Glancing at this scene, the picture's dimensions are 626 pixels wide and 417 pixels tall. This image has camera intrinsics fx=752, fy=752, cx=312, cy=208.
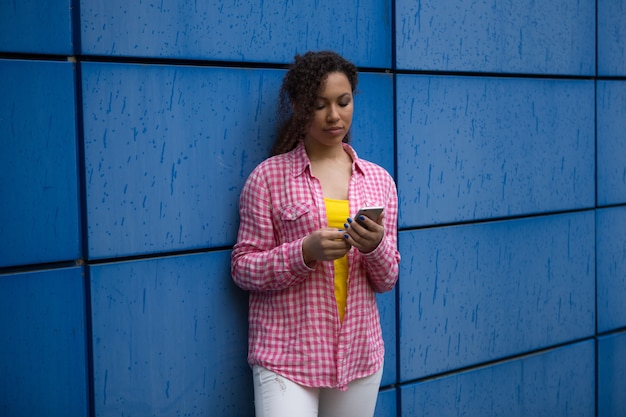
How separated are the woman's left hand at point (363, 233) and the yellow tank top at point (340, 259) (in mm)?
170

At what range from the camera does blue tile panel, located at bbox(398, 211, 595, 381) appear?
143 inches

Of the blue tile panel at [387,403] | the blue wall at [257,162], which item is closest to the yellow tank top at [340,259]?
the blue wall at [257,162]

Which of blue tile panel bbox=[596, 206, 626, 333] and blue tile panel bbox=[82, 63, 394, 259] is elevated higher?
blue tile panel bbox=[82, 63, 394, 259]

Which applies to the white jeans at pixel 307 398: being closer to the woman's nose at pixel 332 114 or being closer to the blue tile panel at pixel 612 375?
the woman's nose at pixel 332 114

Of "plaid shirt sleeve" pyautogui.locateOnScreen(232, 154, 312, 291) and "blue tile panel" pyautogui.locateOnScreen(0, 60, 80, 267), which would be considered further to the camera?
"plaid shirt sleeve" pyautogui.locateOnScreen(232, 154, 312, 291)

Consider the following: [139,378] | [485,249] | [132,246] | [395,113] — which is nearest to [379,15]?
[395,113]

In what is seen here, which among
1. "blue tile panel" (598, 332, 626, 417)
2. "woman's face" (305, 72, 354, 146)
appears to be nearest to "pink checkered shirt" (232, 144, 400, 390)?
"woman's face" (305, 72, 354, 146)

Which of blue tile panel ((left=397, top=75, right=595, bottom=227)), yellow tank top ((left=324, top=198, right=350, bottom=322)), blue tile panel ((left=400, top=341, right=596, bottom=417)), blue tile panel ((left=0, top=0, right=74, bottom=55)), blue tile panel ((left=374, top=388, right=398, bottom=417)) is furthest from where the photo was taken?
blue tile panel ((left=400, top=341, right=596, bottom=417))

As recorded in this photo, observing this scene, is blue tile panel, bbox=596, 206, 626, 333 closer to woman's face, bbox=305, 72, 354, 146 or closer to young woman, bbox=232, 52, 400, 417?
young woman, bbox=232, 52, 400, 417

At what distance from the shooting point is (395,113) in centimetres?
350

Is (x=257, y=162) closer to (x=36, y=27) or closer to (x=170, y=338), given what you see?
(x=170, y=338)

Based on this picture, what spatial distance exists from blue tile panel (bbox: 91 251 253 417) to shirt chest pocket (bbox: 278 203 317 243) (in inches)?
14.2

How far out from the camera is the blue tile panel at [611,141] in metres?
4.46

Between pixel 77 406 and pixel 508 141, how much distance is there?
2527mm
